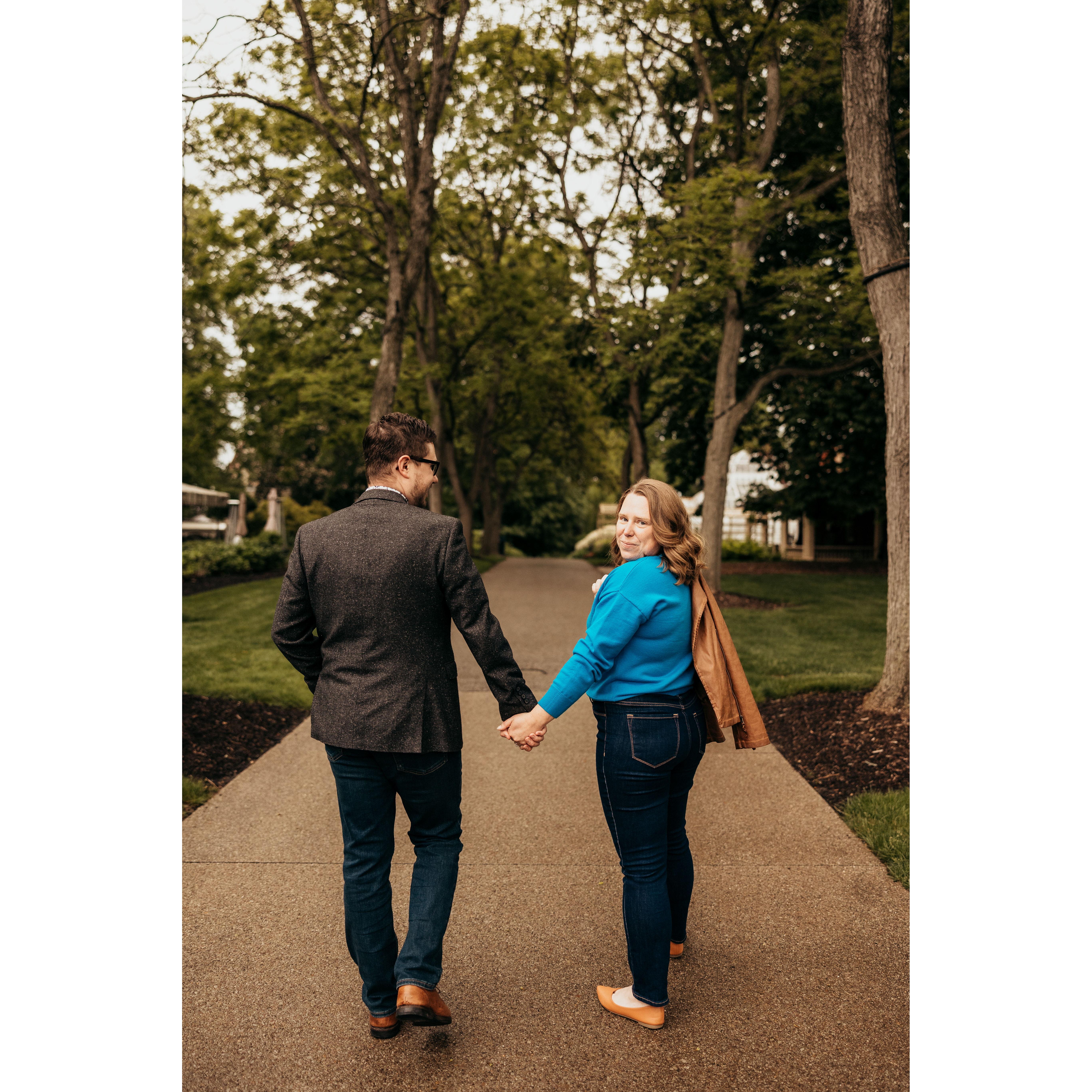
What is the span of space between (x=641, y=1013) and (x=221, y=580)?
60.0 ft

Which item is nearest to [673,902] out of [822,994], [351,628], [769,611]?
[822,994]

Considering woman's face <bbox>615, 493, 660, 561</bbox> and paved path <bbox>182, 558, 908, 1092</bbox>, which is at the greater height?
woman's face <bbox>615, 493, 660, 561</bbox>

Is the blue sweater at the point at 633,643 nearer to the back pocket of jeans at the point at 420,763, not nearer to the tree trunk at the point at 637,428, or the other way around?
the back pocket of jeans at the point at 420,763

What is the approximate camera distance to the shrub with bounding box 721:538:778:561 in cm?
2778

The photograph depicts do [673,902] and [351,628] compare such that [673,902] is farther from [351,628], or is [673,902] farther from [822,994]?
[351,628]

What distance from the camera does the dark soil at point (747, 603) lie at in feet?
49.8

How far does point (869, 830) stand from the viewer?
4.79 m

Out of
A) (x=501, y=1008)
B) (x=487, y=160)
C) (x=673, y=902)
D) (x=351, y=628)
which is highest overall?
(x=487, y=160)

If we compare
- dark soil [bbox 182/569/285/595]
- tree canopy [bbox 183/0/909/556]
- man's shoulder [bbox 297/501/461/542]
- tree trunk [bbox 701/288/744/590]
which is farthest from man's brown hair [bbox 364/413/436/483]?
dark soil [bbox 182/569/285/595]

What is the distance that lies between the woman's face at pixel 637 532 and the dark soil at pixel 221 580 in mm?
15396

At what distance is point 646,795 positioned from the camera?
2965 millimetres

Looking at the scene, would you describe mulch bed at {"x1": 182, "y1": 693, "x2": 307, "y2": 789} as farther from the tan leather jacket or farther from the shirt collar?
the tan leather jacket

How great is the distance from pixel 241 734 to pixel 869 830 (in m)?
4.48

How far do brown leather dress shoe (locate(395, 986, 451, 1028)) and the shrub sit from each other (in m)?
25.0
